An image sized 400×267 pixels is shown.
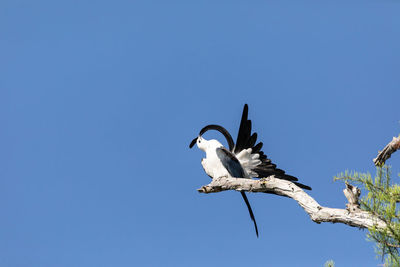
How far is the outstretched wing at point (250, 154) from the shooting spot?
5203mm

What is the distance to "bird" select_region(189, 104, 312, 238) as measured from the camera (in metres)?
5.16

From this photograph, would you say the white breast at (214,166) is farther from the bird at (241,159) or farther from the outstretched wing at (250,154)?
the outstretched wing at (250,154)

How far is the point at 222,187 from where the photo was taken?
502cm

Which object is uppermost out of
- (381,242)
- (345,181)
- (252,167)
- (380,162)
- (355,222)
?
A: (252,167)

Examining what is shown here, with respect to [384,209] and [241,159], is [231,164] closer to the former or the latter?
[241,159]

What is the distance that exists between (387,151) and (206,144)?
2.26m

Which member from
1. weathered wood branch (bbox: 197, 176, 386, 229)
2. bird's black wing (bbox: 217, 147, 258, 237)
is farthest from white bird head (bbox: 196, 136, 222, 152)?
weathered wood branch (bbox: 197, 176, 386, 229)

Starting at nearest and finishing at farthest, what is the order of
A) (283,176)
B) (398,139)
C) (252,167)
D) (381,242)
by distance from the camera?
(381,242), (398,139), (283,176), (252,167)

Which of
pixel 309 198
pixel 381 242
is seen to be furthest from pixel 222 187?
pixel 381 242

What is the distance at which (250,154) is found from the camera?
5.32 m

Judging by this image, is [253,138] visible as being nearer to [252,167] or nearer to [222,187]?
[252,167]

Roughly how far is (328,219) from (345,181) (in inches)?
15.8

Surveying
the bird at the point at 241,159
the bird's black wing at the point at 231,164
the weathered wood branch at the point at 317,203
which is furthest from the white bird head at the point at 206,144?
the weathered wood branch at the point at 317,203

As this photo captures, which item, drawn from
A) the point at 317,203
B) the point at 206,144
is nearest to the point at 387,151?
the point at 317,203
